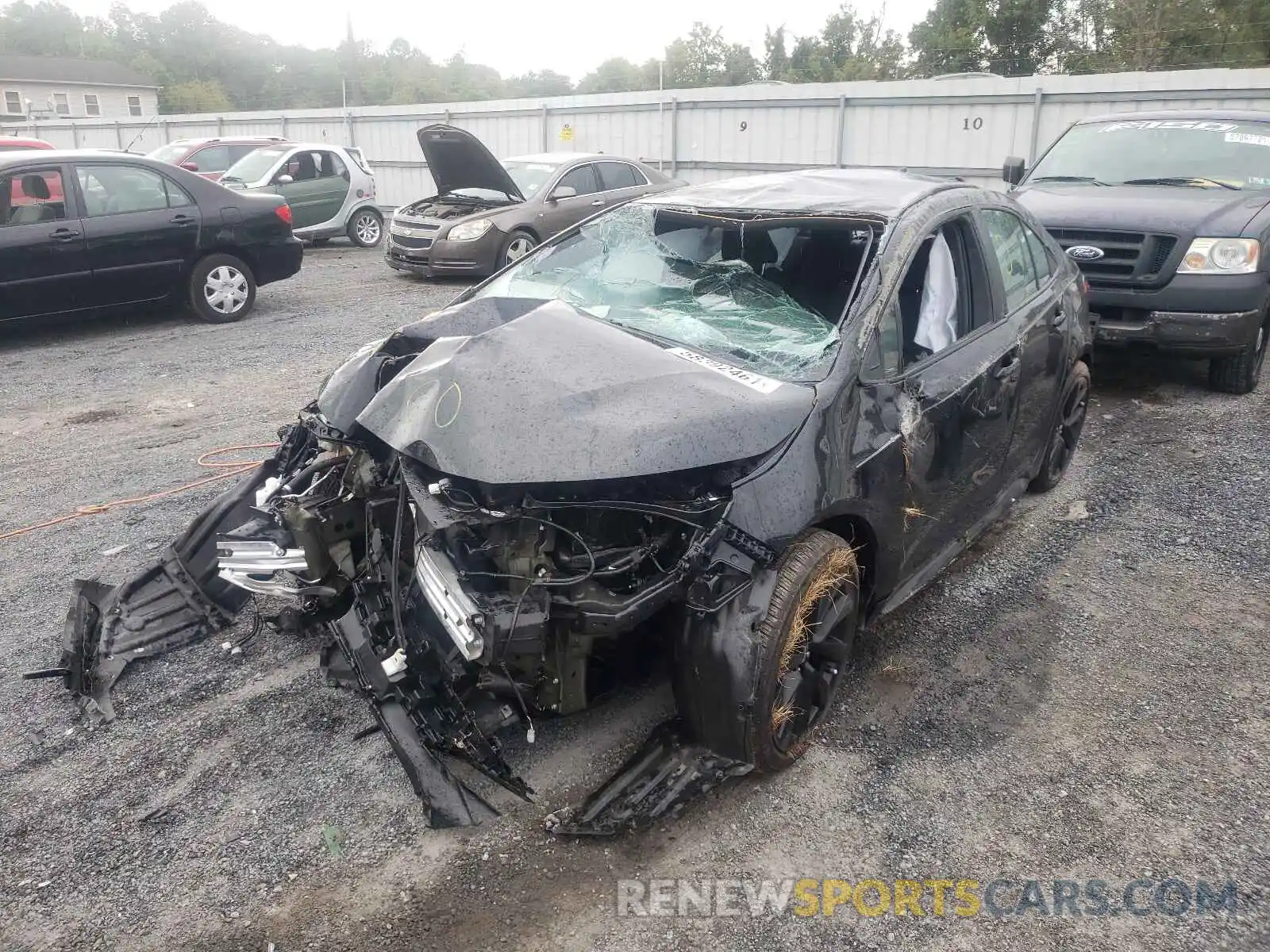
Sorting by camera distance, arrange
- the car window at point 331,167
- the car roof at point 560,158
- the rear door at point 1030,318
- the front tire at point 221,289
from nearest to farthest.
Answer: the rear door at point 1030,318, the front tire at point 221,289, the car roof at point 560,158, the car window at point 331,167

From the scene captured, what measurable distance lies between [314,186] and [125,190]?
6.19 meters

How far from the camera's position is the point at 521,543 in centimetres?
257

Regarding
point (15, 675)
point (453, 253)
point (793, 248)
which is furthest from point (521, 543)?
point (453, 253)

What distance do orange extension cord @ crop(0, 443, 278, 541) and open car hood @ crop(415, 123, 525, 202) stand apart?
5387mm

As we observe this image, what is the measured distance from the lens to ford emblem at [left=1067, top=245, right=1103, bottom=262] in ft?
21.0

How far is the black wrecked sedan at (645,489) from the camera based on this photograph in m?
2.56

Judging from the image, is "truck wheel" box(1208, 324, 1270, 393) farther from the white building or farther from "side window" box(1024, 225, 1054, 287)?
the white building

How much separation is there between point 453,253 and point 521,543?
9.22 metres

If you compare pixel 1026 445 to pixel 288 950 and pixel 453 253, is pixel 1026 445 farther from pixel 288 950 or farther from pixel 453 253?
pixel 453 253

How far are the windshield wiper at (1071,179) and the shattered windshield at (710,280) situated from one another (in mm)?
4679

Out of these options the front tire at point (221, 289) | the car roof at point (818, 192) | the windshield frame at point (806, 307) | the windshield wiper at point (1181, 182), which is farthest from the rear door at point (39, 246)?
the windshield wiper at point (1181, 182)

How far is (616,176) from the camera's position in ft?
40.3

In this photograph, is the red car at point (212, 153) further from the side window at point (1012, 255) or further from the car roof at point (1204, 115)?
the side window at point (1012, 255)

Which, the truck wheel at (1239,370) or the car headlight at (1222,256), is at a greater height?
the car headlight at (1222,256)
